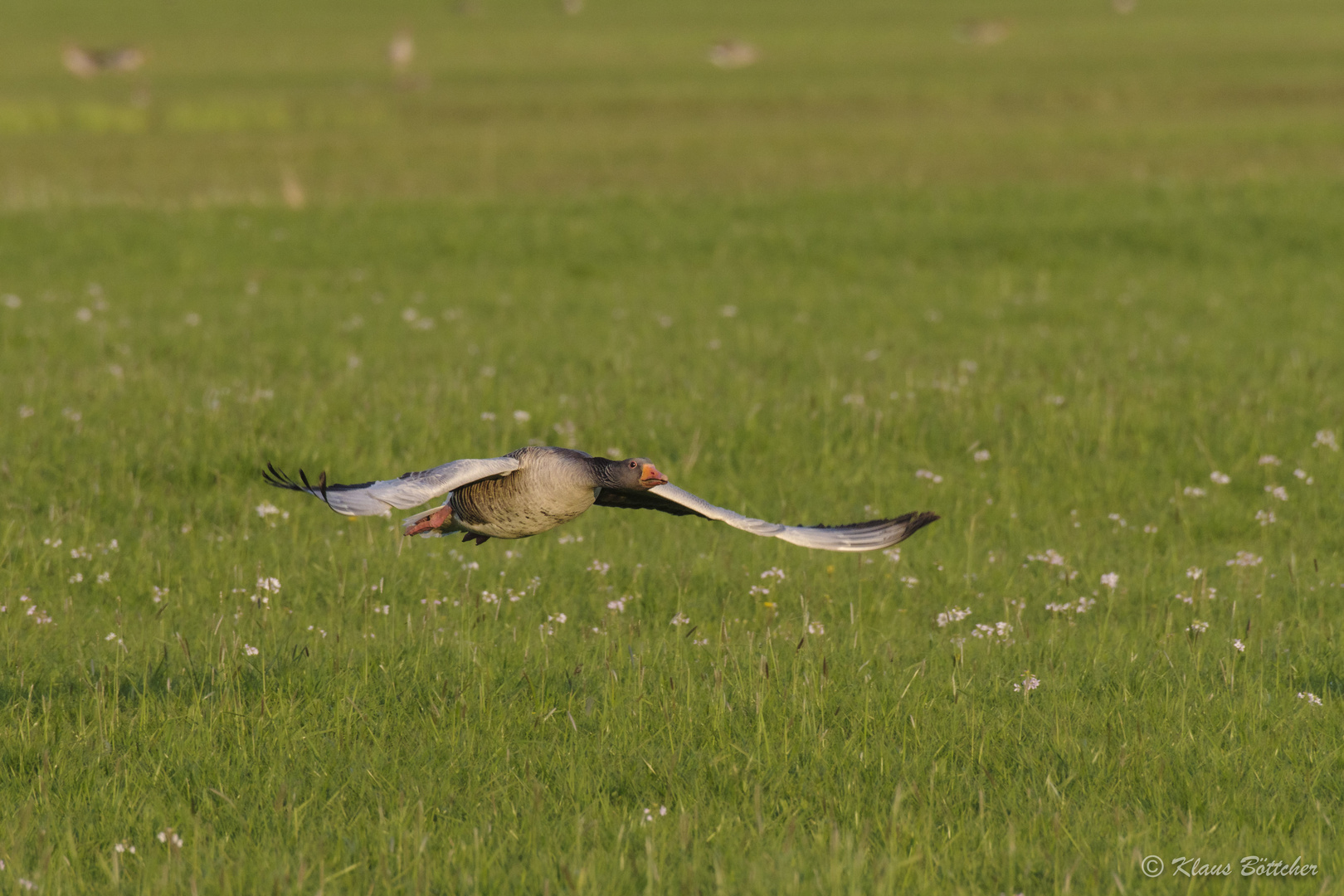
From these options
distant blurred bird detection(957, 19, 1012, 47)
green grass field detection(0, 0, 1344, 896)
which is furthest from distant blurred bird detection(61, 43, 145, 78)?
distant blurred bird detection(957, 19, 1012, 47)

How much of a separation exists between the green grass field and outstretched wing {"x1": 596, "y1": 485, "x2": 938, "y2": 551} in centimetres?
82

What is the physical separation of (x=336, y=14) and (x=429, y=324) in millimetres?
89869

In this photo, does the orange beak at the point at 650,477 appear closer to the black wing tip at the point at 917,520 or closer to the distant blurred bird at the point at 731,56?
the black wing tip at the point at 917,520

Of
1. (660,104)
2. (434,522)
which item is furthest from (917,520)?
(660,104)

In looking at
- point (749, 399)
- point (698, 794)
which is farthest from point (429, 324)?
point (698, 794)

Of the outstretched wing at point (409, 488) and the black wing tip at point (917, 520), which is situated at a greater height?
the outstretched wing at point (409, 488)

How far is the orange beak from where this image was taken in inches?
169

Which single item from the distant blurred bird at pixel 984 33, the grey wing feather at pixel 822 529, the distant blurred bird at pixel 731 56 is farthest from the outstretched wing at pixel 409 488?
the distant blurred bird at pixel 984 33

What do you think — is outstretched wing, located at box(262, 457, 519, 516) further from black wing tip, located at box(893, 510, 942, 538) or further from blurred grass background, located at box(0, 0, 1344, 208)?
blurred grass background, located at box(0, 0, 1344, 208)

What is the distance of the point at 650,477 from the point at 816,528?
1.95ft

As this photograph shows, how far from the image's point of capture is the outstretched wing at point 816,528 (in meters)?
4.36

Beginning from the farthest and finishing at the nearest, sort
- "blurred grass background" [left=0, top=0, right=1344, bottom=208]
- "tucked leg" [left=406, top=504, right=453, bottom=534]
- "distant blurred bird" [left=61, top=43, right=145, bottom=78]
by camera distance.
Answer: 1. "distant blurred bird" [left=61, top=43, right=145, bottom=78]
2. "blurred grass background" [left=0, top=0, right=1344, bottom=208]
3. "tucked leg" [left=406, top=504, right=453, bottom=534]

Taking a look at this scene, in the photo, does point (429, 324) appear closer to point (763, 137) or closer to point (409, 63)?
point (763, 137)

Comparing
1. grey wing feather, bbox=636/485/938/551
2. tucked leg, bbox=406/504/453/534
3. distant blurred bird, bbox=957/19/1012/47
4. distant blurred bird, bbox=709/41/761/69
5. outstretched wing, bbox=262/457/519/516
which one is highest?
distant blurred bird, bbox=957/19/1012/47
